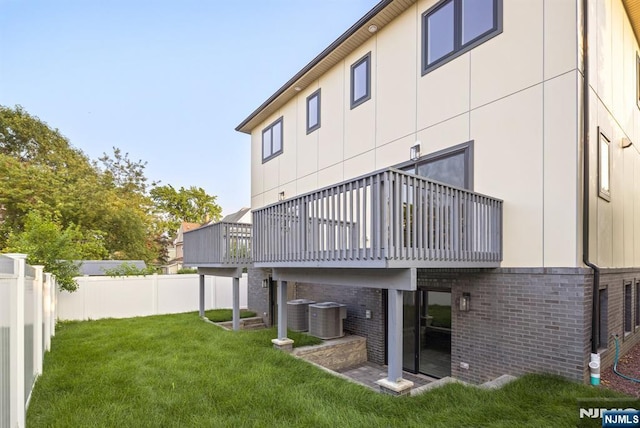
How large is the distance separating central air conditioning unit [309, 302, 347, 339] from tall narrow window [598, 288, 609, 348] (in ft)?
15.9

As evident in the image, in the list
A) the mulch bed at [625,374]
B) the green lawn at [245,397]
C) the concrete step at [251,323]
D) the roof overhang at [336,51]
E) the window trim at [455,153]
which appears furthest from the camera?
the concrete step at [251,323]

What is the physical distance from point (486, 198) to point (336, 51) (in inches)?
222

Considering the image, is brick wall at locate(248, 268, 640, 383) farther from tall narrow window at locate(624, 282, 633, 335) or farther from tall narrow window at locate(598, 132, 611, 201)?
tall narrow window at locate(598, 132, 611, 201)

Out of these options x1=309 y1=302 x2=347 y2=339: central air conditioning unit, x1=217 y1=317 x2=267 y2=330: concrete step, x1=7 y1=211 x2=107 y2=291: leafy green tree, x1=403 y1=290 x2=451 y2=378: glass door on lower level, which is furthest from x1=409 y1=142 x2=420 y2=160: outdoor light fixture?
x1=7 y1=211 x2=107 y2=291: leafy green tree

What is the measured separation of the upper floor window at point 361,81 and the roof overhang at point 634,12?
17.1 ft

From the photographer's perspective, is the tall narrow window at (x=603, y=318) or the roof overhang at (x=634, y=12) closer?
the tall narrow window at (x=603, y=318)

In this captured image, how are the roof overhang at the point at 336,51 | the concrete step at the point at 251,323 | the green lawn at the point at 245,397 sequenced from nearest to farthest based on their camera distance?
1. the green lawn at the point at 245,397
2. the roof overhang at the point at 336,51
3. the concrete step at the point at 251,323

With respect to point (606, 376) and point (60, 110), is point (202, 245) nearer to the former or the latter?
point (606, 376)

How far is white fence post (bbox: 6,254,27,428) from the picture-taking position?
10.2ft

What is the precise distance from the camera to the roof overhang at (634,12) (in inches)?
284

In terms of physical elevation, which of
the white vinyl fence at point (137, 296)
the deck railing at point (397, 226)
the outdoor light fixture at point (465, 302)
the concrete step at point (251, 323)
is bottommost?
the concrete step at point (251, 323)

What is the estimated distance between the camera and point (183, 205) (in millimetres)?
38125

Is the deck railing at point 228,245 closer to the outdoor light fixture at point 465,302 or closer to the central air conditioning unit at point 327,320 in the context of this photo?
the central air conditioning unit at point 327,320

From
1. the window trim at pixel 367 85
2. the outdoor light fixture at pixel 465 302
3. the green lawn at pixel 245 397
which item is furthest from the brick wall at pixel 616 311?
the window trim at pixel 367 85
